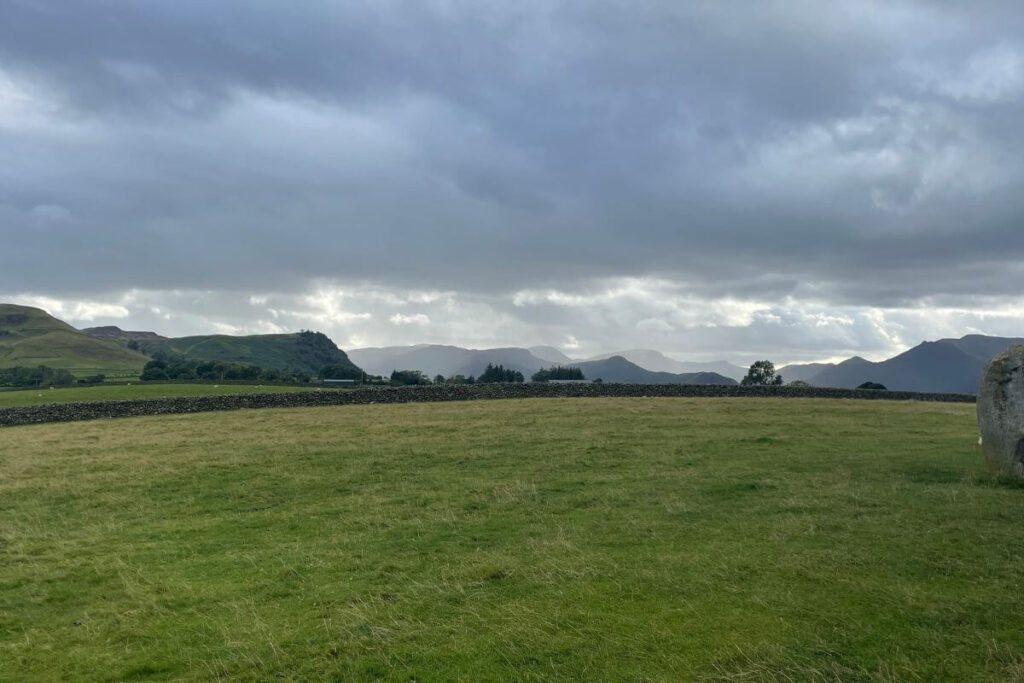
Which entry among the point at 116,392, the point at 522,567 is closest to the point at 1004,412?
the point at 522,567

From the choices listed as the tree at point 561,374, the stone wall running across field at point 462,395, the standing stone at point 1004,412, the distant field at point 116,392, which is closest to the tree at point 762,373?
the tree at point 561,374

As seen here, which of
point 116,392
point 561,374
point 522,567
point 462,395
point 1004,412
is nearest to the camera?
point 522,567

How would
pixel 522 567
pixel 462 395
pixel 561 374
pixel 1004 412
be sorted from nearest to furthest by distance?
1. pixel 522 567
2. pixel 1004 412
3. pixel 462 395
4. pixel 561 374

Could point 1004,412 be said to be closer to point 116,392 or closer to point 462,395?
point 462,395

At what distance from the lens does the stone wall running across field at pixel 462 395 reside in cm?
5119

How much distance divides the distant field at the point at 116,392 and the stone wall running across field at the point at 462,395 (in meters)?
15.0

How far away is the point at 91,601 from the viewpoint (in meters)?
11.3

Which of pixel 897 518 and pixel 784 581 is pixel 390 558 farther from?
pixel 897 518

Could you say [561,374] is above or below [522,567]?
above

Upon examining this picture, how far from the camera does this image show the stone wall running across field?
5119 cm

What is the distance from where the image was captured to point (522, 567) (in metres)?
11.3

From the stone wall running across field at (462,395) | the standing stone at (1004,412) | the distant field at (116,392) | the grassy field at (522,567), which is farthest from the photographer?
the distant field at (116,392)

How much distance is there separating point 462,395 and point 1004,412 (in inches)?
1656

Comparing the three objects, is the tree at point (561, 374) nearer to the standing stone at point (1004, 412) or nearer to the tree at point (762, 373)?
the tree at point (762, 373)
